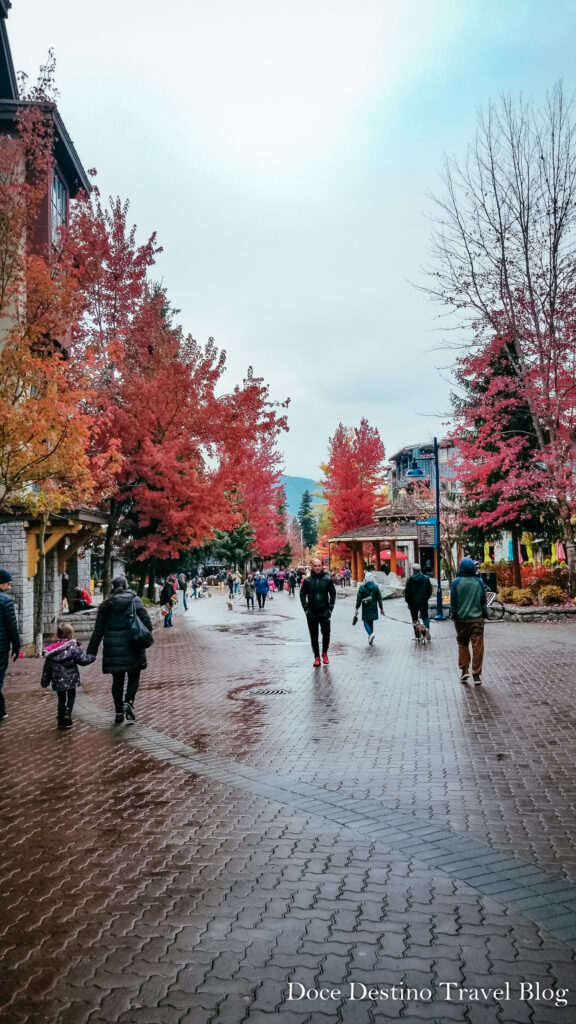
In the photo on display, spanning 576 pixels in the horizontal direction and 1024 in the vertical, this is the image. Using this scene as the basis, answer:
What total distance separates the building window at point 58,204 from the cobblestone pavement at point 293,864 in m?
16.0

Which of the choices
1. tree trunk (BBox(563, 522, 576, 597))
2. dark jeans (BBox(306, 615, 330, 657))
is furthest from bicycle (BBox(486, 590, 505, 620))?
dark jeans (BBox(306, 615, 330, 657))

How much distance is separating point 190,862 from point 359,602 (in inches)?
491

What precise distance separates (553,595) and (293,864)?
19.1 m

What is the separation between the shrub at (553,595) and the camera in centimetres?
2184

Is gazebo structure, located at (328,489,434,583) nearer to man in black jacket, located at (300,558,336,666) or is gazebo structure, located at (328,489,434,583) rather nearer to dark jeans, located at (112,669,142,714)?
man in black jacket, located at (300,558,336,666)

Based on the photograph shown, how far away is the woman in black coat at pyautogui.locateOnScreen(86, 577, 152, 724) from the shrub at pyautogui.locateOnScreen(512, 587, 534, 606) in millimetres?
16375

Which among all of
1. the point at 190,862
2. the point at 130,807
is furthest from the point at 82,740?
the point at 190,862

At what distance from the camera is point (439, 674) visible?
12062 millimetres

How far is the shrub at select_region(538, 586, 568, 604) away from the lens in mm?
21844

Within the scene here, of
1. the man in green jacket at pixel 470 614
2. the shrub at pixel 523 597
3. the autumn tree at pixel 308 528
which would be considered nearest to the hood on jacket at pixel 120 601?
the man in green jacket at pixel 470 614

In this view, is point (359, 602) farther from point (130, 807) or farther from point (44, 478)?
point (130, 807)

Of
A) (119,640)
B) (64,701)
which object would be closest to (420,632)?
(119,640)

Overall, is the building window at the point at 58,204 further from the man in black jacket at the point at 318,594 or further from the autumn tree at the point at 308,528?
the autumn tree at the point at 308,528

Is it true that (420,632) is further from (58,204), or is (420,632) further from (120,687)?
(58,204)
